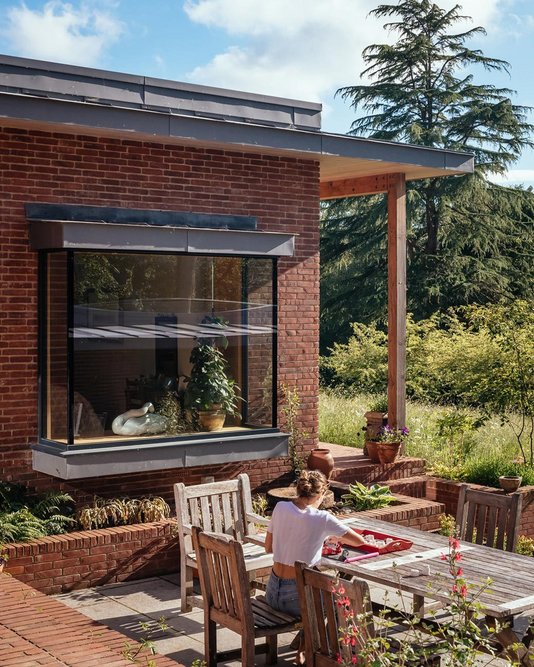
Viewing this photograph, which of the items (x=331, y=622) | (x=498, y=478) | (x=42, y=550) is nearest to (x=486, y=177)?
(x=498, y=478)

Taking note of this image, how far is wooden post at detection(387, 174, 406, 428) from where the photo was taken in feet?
44.6

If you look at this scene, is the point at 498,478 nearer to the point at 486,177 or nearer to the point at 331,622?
the point at 331,622

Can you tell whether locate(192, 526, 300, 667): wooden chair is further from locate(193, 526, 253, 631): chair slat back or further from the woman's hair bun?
the woman's hair bun

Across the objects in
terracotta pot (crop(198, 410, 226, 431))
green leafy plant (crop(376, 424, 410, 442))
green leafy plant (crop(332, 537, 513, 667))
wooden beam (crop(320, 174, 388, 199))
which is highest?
wooden beam (crop(320, 174, 388, 199))

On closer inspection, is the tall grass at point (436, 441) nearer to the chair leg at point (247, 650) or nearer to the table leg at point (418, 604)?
the table leg at point (418, 604)

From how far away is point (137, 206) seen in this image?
429 inches

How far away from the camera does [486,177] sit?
31.8 meters

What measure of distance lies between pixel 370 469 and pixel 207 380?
330 cm

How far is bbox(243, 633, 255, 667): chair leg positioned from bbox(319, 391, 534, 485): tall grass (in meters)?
6.88

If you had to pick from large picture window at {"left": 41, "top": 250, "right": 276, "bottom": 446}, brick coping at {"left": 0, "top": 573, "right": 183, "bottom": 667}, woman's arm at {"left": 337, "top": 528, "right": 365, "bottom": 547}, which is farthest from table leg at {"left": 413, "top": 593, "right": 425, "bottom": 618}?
large picture window at {"left": 41, "top": 250, "right": 276, "bottom": 446}

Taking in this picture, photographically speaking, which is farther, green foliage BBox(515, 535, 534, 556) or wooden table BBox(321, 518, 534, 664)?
green foliage BBox(515, 535, 534, 556)

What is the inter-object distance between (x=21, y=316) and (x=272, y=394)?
2.87 metres

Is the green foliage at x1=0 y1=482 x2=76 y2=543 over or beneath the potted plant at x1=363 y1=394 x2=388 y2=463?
beneath

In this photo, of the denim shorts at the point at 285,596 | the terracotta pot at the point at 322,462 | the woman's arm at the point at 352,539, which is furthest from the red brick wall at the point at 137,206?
the woman's arm at the point at 352,539
